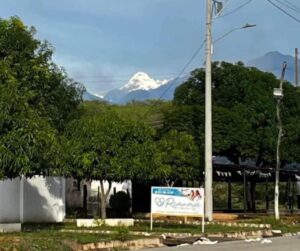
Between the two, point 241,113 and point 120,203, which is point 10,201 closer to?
point 120,203

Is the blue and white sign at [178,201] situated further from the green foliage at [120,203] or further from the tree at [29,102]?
the green foliage at [120,203]

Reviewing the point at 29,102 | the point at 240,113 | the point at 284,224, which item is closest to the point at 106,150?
the point at 29,102

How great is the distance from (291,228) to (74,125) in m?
10.9

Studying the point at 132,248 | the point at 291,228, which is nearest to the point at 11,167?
the point at 132,248

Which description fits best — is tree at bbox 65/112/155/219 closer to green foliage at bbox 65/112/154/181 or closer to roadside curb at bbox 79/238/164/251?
green foliage at bbox 65/112/154/181

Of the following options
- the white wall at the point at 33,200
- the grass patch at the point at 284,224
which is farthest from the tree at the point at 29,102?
the grass patch at the point at 284,224

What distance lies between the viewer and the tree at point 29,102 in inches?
851

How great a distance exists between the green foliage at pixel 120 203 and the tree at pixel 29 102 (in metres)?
6.13

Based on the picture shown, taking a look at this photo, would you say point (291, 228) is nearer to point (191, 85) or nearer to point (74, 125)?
point (74, 125)

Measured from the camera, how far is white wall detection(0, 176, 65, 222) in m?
32.1

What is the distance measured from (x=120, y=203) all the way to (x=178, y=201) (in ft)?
45.6

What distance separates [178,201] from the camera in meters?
28.0

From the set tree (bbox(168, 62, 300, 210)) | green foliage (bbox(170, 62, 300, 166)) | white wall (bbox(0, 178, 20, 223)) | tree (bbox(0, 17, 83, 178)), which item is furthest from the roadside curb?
green foliage (bbox(170, 62, 300, 166))

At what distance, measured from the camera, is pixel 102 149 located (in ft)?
95.3
